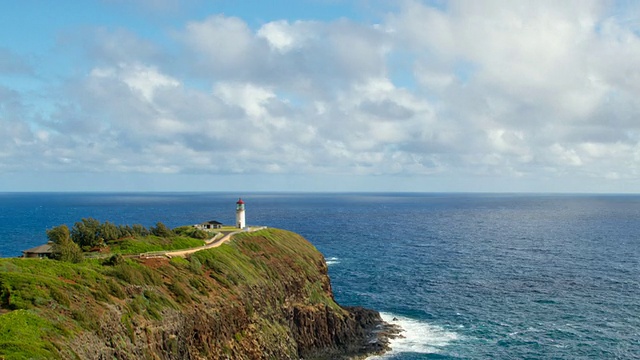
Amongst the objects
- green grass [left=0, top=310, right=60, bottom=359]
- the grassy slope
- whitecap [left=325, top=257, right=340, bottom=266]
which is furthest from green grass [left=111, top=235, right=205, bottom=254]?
whitecap [left=325, top=257, right=340, bottom=266]

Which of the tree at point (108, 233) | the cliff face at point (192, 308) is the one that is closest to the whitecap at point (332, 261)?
Answer: the cliff face at point (192, 308)

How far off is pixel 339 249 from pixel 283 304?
239ft

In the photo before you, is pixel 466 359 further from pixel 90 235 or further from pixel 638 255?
pixel 638 255

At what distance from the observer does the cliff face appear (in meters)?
37.2

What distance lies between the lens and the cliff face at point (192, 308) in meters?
37.2

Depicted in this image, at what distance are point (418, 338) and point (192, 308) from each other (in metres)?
34.2

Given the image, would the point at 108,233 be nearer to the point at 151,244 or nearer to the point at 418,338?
the point at 151,244

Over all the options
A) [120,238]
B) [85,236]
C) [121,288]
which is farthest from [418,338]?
[85,236]

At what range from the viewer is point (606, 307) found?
7612 cm

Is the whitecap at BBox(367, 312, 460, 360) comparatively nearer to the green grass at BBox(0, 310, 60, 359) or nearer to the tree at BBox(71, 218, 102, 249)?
the green grass at BBox(0, 310, 60, 359)

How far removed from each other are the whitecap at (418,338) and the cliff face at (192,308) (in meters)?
2.24

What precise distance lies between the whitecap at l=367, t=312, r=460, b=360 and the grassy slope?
36.2ft

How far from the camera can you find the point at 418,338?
220ft

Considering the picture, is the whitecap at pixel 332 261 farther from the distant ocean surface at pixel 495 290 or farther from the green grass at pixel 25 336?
the green grass at pixel 25 336
